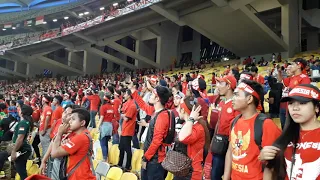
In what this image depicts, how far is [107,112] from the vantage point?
23.0 ft

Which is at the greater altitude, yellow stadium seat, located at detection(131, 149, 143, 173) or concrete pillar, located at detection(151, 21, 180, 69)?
concrete pillar, located at detection(151, 21, 180, 69)

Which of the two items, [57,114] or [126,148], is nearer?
[126,148]

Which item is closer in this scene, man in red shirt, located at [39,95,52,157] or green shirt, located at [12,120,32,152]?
green shirt, located at [12,120,32,152]

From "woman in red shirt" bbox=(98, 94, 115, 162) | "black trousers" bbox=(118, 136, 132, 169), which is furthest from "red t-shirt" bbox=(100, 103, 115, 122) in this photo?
"black trousers" bbox=(118, 136, 132, 169)

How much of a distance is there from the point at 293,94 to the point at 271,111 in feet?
15.5

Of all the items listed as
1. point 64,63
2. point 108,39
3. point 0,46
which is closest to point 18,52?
point 0,46

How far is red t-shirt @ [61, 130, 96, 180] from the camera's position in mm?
3266

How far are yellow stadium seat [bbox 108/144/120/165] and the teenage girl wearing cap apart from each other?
4595mm

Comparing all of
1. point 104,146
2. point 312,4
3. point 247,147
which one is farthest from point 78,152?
point 312,4

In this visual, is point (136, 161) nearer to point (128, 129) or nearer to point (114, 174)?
point (128, 129)

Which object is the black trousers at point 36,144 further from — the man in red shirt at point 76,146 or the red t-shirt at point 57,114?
the man in red shirt at point 76,146

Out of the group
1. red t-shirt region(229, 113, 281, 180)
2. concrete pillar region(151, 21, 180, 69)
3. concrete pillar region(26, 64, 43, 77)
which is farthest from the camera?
concrete pillar region(26, 64, 43, 77)

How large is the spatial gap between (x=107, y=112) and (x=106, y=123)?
25 centimetres

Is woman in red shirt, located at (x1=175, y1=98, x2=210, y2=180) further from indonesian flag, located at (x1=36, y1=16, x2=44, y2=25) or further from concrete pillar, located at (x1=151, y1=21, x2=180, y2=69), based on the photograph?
indonesian flag, located at (x1=36, y1=16, x2=44, y2=25)
